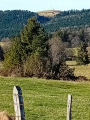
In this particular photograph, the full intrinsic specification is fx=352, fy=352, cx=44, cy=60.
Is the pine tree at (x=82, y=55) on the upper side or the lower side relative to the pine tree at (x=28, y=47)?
lower

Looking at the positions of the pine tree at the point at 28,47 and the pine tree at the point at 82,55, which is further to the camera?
the pine tree at the point at 82,55

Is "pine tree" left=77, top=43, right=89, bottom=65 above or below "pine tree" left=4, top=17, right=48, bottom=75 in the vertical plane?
below

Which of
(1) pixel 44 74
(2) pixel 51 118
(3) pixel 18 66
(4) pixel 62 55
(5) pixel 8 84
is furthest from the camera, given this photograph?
(4) pixel 62 55

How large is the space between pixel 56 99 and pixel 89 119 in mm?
5827

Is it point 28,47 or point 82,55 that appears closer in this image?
point 28,47

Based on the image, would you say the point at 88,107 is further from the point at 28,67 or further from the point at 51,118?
the point at 28,67

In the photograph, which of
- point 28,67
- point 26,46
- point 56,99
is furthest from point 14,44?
point 56,99

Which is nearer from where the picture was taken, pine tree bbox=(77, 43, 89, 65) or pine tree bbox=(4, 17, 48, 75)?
pine tree bbox=(4, 17, 48, 75)

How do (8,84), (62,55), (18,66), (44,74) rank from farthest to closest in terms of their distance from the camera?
(62,55)
(18,66)
(44,74)
(8,84)

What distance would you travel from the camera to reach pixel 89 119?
1380 cm

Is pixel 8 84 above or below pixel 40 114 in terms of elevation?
below

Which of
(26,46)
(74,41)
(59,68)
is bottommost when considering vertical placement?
(74,41)

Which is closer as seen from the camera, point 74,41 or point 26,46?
point 26,46

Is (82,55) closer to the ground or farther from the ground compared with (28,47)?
closer to the ground
